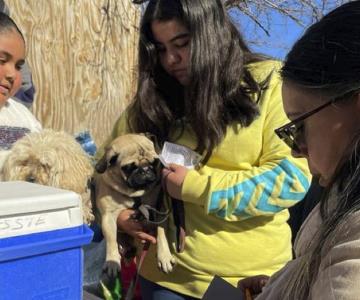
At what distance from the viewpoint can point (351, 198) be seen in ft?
3.18

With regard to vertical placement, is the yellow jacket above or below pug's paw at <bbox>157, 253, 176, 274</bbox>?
above

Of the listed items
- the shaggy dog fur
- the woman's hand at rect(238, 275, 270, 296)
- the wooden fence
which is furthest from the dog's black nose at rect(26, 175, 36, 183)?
the wooden fence

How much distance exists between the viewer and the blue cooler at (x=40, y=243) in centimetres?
106

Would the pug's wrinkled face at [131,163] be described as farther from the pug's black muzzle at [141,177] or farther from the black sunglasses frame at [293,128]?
the black sunglasses frame at [293,128]

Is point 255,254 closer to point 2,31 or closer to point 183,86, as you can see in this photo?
point 183,86

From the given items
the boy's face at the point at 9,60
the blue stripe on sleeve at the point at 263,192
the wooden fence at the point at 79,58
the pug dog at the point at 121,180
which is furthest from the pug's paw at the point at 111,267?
the wooden fence at the point at 79,58

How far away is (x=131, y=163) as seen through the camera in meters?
2.06

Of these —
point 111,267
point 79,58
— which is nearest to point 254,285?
point 111,267

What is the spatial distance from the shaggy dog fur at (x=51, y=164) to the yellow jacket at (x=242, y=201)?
36 centimetres

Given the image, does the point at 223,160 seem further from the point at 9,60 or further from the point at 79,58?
the point at 79,58

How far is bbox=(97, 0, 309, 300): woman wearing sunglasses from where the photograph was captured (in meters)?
1.85

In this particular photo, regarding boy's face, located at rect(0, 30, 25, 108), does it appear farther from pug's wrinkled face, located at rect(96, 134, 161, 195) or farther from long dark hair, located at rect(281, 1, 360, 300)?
long dark hair, located at rect(281, 1, 360, 300)

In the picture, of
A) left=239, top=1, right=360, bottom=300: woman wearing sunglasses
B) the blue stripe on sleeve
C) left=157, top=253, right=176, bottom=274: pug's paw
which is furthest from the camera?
left=157, top=253, right=176, bottom=274: pug's paw

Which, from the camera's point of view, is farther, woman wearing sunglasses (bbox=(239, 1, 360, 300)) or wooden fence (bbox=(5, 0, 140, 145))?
wooden fence (bbox=(5, 0, 140, 145))
